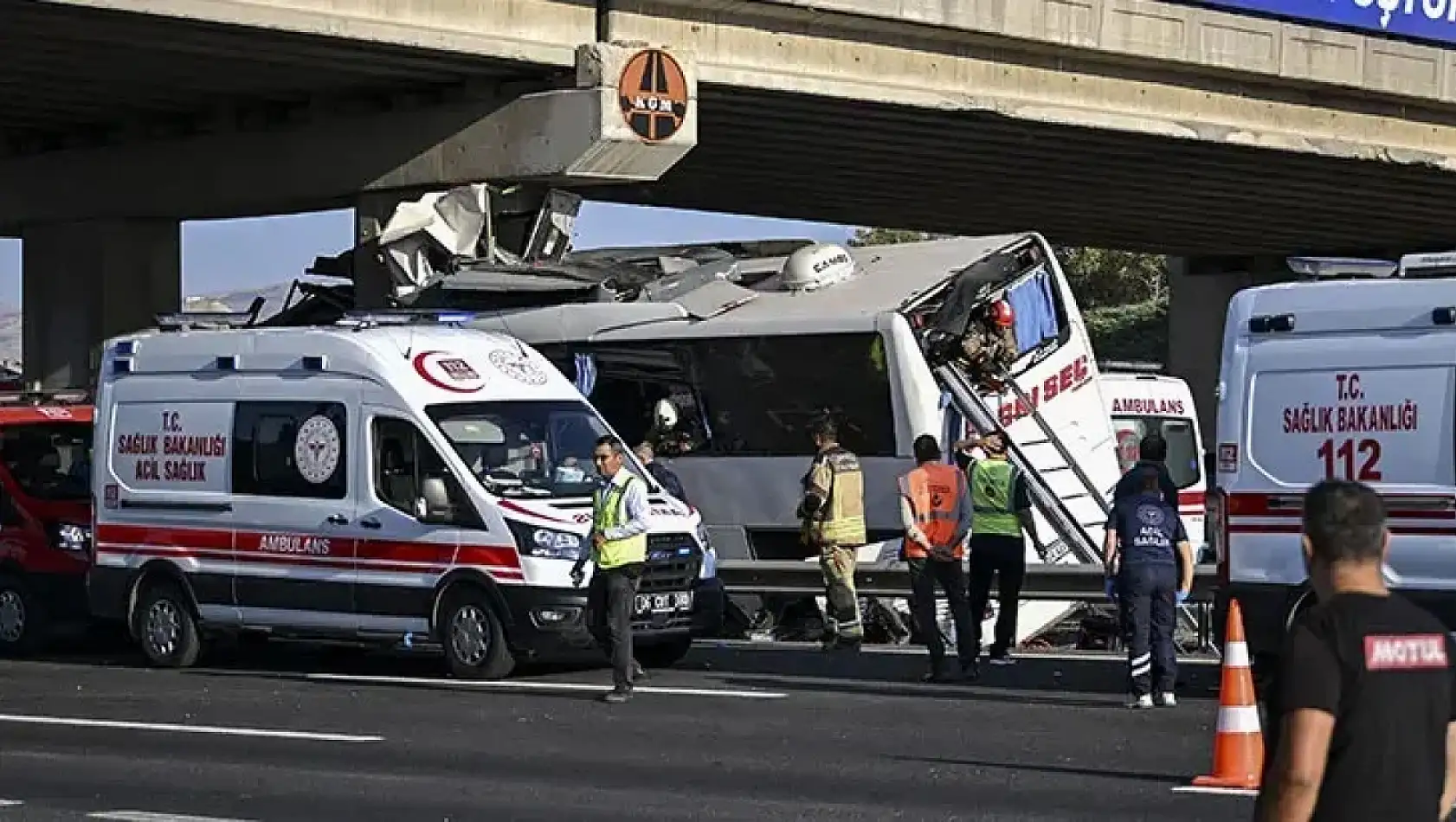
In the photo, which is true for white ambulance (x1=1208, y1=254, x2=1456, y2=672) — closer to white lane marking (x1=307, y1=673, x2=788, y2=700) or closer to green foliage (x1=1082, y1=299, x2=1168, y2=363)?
white lane marking (x1=307, y1=673, x2=788, y2=700)

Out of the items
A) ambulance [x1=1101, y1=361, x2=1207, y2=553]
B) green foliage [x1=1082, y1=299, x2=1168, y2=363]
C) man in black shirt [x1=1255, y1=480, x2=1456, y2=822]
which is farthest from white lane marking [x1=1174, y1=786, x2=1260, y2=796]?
green foliage [x1=1082, y1=299, x2=1168, y2=363]

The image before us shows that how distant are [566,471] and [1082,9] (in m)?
14.8

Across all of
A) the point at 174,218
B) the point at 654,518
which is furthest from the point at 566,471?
the point at 174,218

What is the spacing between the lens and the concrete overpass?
1078 inches

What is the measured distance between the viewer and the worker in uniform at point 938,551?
17250 millimetres

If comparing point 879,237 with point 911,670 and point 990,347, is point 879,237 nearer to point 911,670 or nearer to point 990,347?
point 990,347

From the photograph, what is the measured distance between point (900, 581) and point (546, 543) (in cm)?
392

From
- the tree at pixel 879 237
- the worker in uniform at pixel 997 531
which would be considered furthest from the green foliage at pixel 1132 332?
the worker in uniform at pixel 997 531

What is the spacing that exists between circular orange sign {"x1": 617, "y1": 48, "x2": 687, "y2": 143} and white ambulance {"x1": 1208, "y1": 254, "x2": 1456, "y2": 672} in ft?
43.5

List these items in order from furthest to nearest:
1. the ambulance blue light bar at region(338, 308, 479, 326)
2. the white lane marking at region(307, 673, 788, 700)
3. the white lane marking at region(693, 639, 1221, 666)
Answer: the ambulance blue light bar at region(338, 308, 479, 326)
the white lane marking at region(693, 639, 1221, 666)
the white lane marking at region(307, 673, 788, 700)

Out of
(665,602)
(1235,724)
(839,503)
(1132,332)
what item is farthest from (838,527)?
(1132,332)

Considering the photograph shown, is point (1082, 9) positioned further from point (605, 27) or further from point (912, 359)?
point (912, 359)

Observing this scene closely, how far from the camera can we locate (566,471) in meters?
18.0

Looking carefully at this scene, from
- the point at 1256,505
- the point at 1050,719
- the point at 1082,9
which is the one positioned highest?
the point at 1082,9
